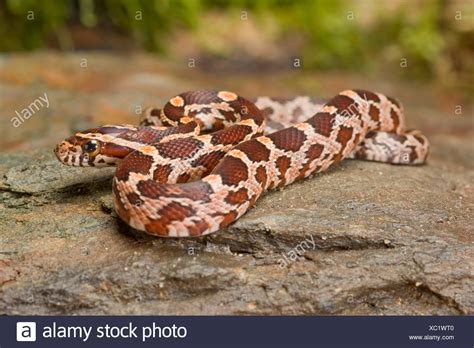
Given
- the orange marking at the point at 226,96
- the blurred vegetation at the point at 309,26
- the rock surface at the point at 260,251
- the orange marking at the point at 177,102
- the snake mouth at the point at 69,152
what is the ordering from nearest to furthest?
the rock surface at the point at 260,251 < the snake mouth at the point at 69,152 < the orange marking at the point at 177,102 < the orange marking at the point at 226,96 < the blurred vegetation at the point at 309,26

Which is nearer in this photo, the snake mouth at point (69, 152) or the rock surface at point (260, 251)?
the rock surface at point (260, 251)

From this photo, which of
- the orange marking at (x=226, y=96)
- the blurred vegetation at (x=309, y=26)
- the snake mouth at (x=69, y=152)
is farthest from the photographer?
the blurred vegetation at (x=309, y=26)

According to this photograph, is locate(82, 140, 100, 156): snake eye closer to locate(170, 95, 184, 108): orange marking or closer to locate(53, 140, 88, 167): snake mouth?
locate(53, 140, 88, 167): snake mouth

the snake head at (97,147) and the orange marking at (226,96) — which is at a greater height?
the orange marking at (226,96)

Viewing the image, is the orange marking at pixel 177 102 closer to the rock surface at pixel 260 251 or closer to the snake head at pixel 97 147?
the snake head at pixel 97 147

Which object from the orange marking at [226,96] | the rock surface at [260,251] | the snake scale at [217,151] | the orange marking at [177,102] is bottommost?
the rock surface at [260,251]

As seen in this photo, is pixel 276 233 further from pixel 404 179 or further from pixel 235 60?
pixel 235 60

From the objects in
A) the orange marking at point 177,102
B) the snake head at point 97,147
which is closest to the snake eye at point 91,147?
the snake head at point 97,147

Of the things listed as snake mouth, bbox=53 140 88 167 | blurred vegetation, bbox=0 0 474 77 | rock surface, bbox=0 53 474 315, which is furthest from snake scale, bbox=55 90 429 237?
blurred vegetation, bbox=0 0 474 77
